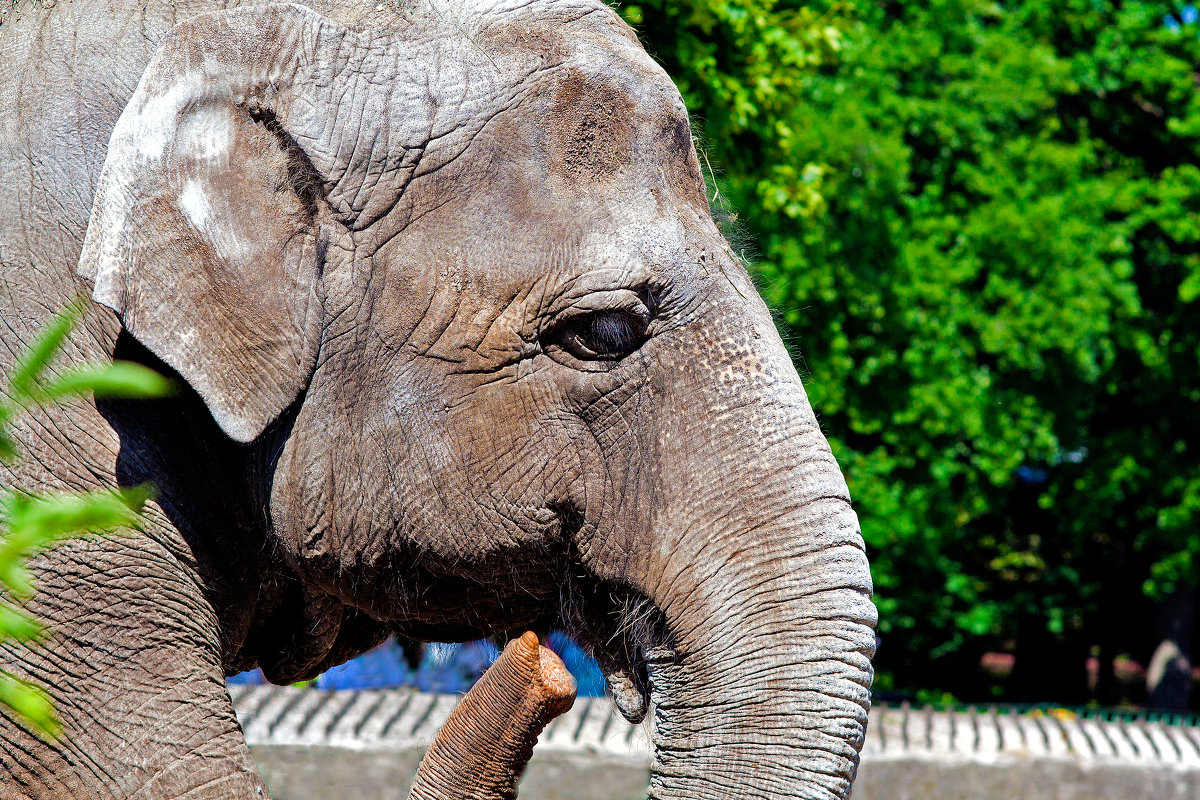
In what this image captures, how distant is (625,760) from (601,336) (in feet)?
16.1

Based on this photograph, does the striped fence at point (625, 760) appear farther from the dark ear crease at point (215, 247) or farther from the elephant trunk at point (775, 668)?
the dark ear crease at point (215, 247)

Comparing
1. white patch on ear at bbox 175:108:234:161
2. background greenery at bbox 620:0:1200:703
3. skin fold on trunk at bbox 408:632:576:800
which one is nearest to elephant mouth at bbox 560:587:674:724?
skin fold on trunk at bbox 408:632:576:800

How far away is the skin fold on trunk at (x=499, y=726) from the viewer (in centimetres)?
214

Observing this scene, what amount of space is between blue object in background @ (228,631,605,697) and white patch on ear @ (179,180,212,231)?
3.16ft

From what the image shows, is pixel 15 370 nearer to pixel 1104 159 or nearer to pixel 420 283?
pixel 420 283

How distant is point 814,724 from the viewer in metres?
2.09

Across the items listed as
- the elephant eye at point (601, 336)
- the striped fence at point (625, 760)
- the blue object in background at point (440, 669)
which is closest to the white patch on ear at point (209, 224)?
the elephant eye at point (601, 336)

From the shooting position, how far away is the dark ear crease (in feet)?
7.13

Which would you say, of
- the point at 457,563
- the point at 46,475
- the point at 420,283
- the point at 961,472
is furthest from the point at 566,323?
the point at 961,472

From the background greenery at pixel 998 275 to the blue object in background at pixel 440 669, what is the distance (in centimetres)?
317

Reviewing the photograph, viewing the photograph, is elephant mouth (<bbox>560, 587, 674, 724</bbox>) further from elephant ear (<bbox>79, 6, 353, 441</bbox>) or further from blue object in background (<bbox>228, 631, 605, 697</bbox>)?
elephant ear (<bbox>79, 6, 353, 441</bbox>)

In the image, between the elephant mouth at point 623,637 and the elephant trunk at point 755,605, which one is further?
the elephant mouth at point 623,637

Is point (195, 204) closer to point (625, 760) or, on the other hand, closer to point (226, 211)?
point (226, 211)

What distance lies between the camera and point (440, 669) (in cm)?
695
